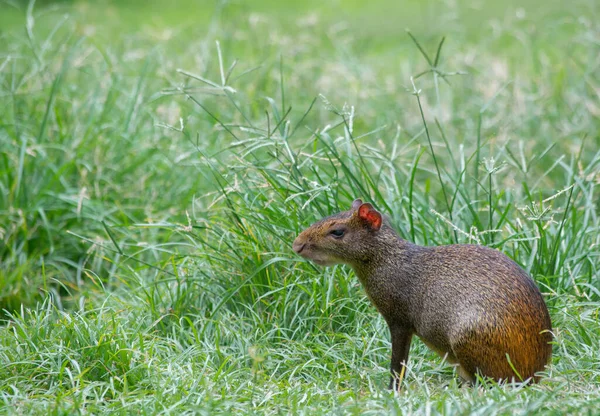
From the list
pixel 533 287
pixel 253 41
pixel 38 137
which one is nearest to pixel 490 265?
pixel 533 287

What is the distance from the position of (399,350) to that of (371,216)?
62cm

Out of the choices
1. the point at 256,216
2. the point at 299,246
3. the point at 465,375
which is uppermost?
the point at 299,246

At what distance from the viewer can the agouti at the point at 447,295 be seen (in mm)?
4027

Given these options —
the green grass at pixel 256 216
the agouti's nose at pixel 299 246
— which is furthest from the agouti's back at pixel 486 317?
the agouti's nose at pixel 299 246

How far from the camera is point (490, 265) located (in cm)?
417

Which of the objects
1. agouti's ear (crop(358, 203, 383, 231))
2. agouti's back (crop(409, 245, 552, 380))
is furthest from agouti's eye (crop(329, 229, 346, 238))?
agouti's back (crop(409, 245, 552, 380))

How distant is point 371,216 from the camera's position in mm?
4328

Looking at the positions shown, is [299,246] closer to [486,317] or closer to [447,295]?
[447,295]

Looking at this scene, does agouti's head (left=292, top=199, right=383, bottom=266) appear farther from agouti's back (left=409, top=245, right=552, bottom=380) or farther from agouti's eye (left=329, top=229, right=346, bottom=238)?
agouti's back (left=409, top=245, right=552, bottom=380)

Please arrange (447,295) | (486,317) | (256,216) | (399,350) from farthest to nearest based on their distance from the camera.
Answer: (256,216)
(399,350)
(447,295)
(486,317)

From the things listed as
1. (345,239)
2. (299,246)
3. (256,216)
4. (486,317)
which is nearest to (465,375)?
(486,317)

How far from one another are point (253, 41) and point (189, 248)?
119 inches

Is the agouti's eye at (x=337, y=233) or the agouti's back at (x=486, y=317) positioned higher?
the agouti's eye at (x=337, y=233)

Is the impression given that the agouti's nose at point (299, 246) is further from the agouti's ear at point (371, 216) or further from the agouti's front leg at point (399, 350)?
the agouti's front leg at point (399, 350)
